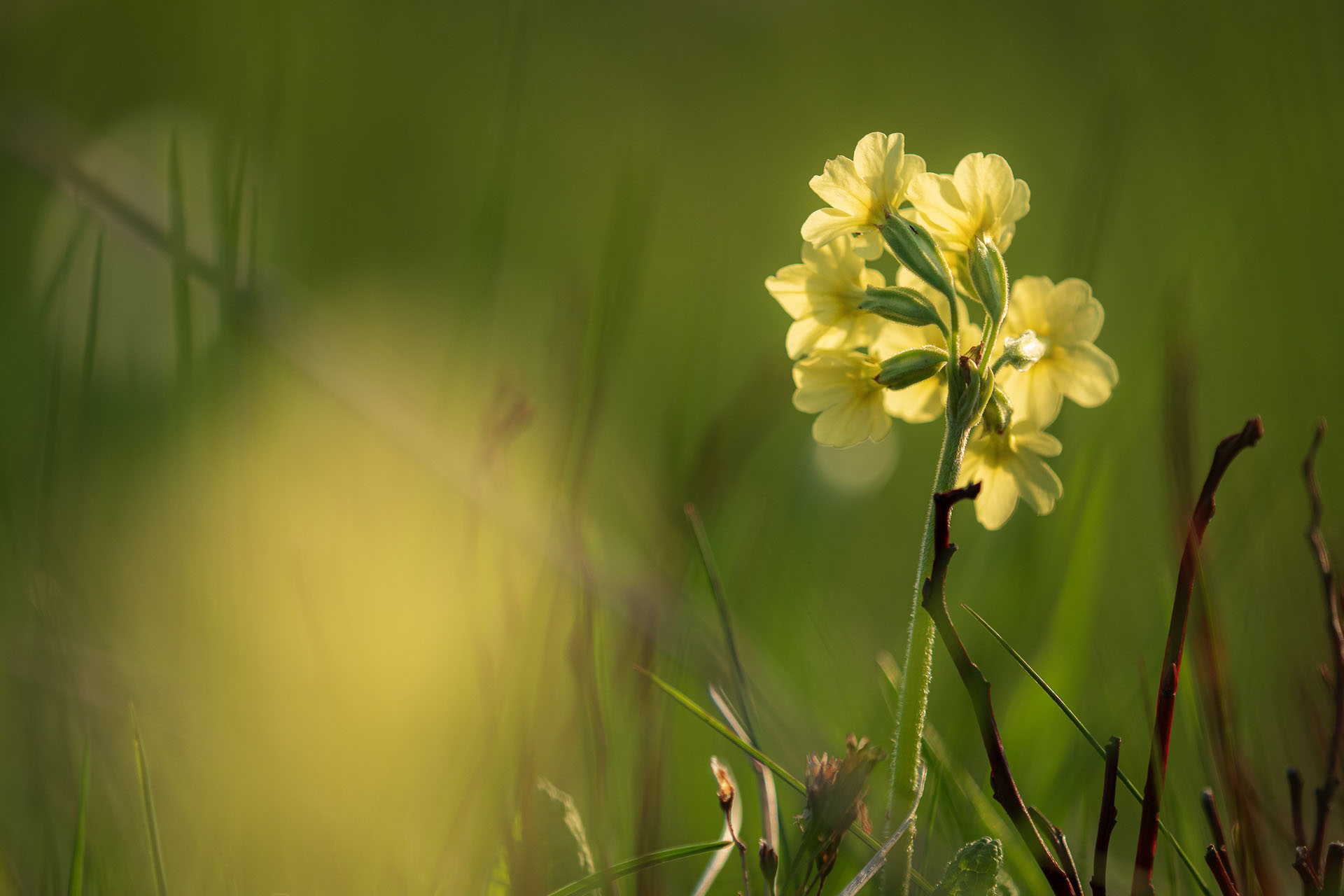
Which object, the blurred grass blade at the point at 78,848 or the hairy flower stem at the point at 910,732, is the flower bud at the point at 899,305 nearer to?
the hairy flower stem at the point at 910,732

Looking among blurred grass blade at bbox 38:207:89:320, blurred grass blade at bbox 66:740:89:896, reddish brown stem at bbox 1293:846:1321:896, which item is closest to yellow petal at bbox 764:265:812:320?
reddish brown stem at bbox 1293:846:1321:896

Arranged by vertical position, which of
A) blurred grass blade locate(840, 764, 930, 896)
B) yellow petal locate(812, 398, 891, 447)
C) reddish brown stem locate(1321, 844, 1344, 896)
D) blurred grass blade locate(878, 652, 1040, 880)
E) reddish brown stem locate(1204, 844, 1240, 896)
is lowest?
blurred grass blade locate(878, 652, 1040, 880)

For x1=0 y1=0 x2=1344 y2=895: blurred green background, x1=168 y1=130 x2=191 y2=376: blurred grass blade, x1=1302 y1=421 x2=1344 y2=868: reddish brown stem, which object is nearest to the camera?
x1=1302 y1=421 x2=1344 y2=868: reddish brown stem

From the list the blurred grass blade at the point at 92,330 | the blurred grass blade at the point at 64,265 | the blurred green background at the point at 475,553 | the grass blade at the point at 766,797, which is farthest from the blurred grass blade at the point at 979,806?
the blurred grass blade at the point at 64,265

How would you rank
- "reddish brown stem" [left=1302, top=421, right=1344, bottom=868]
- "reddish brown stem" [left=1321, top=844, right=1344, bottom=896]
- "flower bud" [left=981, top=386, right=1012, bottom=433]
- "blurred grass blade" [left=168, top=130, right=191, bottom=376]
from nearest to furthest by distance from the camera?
"reddish brown stem" [left=1321, top=844, right=1344, bottom=896] < "reddish brown stem" [left=1302, top=421, right=1344, bottom=868] < "flower bud" [left=981, top=386, right=1012, bottom=433] < "blurred grass blade" [left=168, top=130, right=191, bottom=376]

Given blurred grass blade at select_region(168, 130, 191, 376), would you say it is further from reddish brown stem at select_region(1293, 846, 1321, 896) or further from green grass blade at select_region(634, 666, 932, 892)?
reddish brown stem at select_region(1293, 846, 1321, 896)

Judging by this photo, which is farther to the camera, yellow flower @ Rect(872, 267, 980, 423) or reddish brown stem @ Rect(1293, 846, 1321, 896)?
yellow flower @ Rect(872, 267, 980, 423)

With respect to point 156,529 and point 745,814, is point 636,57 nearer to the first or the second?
point 156,529

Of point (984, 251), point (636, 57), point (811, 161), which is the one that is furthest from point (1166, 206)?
point (984, 251)
